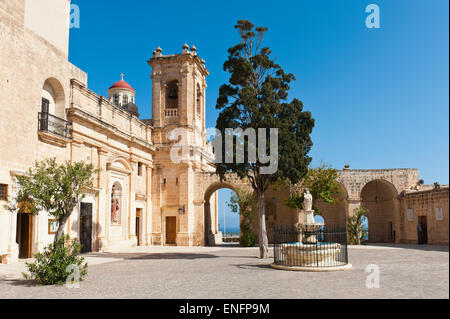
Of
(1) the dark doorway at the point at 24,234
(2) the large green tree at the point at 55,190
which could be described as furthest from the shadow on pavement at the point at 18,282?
(1) the dark doorway at the point at 24,234

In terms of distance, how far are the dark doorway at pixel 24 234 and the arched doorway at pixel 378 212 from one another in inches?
962

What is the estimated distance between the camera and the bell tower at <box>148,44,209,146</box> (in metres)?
27.6

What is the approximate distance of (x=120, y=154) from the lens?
23219 mm

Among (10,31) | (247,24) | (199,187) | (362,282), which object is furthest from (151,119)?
(362,282)

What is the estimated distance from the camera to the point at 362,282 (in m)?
9.61

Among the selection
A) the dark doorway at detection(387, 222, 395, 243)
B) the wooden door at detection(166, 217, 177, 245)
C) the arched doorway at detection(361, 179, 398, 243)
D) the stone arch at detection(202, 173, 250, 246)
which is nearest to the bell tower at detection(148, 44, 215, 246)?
the wooden door at detection(166, 217, 177, 245)

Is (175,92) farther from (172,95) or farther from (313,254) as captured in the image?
(313,254)

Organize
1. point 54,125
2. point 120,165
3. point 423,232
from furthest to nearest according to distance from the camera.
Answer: point 423,232
point 120,165
point 54,125

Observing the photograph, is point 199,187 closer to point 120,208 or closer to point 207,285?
point 120,208

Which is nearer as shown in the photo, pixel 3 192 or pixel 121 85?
pixel 3 192

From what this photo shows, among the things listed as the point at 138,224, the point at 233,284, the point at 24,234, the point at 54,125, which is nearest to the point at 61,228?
the point at 233,284

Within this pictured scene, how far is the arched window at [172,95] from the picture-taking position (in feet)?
93.3

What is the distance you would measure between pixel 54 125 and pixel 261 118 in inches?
367
